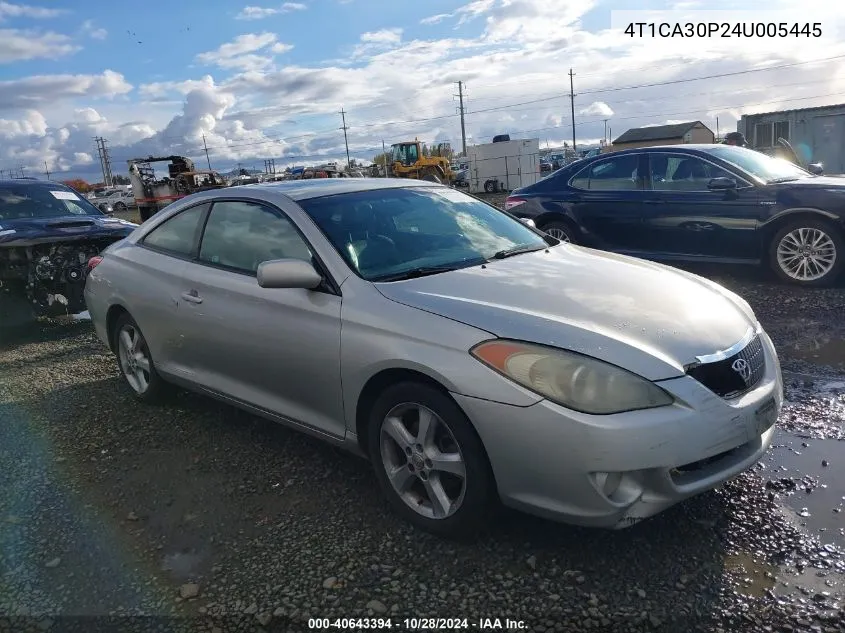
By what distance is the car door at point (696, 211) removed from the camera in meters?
7.36

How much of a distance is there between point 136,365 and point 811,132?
958 inches

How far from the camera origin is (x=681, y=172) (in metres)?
7.83

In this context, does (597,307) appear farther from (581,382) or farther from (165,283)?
(165,283)

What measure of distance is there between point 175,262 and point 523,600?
119 inches

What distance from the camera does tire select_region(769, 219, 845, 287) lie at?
6.94 m

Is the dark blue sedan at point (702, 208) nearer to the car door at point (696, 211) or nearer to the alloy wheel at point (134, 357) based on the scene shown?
the car door at point (696, 211)

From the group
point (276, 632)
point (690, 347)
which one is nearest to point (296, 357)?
point (276, 632)

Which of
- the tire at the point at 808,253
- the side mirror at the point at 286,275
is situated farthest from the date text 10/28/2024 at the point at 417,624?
the tire at the point at 808,253

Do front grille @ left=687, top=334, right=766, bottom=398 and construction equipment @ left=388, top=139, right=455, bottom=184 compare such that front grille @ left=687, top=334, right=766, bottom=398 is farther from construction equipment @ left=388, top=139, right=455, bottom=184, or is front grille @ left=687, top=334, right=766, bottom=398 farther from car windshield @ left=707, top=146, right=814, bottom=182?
construction equipment @ left=388, top=139, right=455, bottom=184

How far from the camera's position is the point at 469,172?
4103cm

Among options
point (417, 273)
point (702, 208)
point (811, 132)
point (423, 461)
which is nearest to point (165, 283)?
point (417, 273)

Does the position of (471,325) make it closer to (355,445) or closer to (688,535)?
(355,445)

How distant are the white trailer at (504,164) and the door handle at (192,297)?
35.9 metres

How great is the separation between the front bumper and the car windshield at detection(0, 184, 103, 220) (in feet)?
24.8
